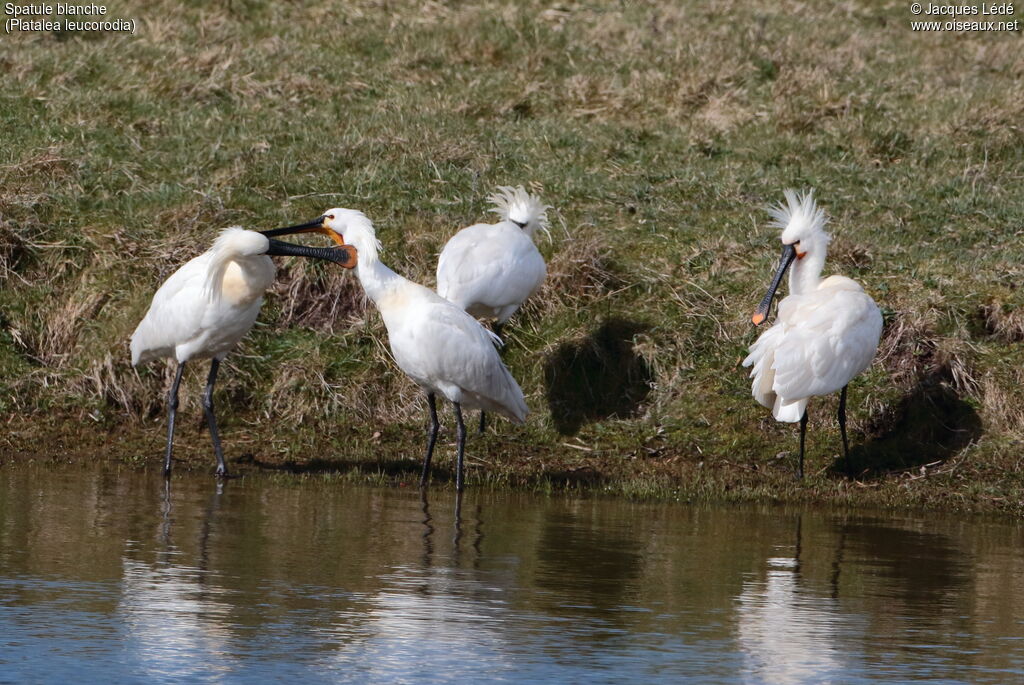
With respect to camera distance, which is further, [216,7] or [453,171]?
[216,7]

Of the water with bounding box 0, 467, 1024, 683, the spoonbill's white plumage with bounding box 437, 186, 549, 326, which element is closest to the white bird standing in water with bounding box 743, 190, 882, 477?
the water with bounding box 0, 467, 1024, 683

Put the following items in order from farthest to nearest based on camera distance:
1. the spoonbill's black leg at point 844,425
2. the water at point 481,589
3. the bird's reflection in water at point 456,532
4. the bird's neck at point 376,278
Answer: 1. the spoonbill's black leg at point 844,425
2. the bird's neck at point 376,278
3. the bird's reflection in water at point 456,532
4. the water at point 481,589

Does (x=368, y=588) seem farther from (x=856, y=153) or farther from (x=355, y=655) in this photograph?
(x=856, y=153)

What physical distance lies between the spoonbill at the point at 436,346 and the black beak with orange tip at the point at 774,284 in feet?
7.06

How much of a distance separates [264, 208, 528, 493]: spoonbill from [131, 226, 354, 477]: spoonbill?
0.27m

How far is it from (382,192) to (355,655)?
872 centimetres

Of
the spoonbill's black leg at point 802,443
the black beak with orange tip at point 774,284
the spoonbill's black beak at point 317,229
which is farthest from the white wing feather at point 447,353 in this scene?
the black beak with orange tip at point 774,284

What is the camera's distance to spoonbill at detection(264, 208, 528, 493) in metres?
10.4

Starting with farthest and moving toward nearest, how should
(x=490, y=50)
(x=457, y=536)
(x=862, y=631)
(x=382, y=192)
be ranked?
(x=490, y=50) < (x=382, y=192) < (x=457, y=536) < (x=862, y=631)

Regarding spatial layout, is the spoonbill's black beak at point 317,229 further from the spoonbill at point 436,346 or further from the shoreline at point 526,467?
the shoreline at point 526,467

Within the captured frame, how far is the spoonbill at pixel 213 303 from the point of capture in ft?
35.7

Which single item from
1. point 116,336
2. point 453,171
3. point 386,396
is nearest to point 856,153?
point 453,171

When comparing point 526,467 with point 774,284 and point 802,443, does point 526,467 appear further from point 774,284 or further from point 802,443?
point 774,284

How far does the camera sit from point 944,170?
1557 centimetres
